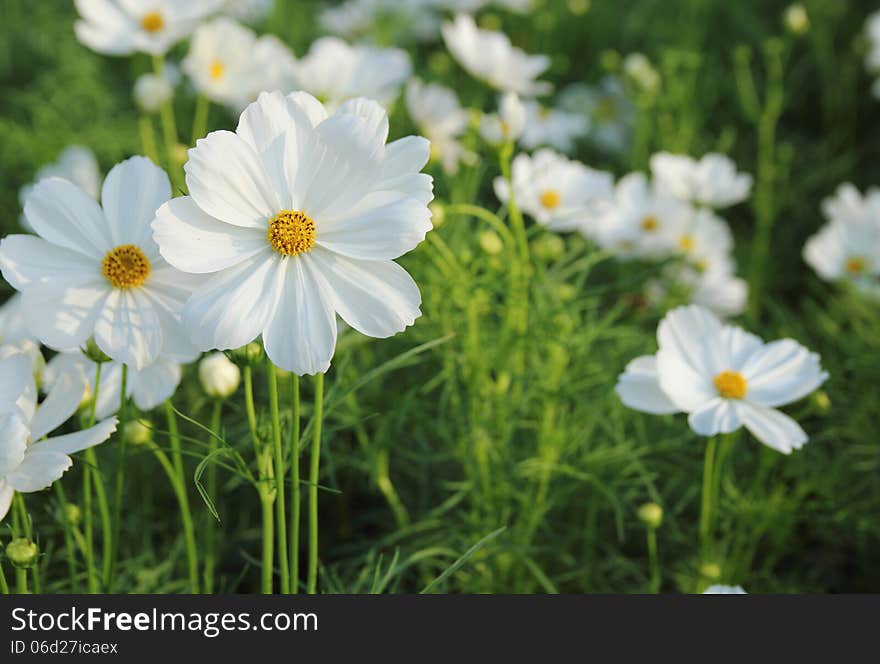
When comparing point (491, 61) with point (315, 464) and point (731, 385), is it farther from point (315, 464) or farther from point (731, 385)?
point (315, 464)

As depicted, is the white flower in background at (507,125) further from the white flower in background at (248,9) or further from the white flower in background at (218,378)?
the white flower in background at (248,9)

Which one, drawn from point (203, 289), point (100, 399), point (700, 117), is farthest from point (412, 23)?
point (203, 289)

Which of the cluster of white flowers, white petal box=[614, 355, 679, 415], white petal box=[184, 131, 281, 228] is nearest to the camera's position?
white petal box=[184, 131, 281, 228]

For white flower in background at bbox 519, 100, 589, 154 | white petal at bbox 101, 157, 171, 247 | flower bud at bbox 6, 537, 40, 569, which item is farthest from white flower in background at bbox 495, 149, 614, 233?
flower bud at bbox 6, 537, 40, 569

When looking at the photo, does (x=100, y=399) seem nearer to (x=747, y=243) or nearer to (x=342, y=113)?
(x=342, y=113)

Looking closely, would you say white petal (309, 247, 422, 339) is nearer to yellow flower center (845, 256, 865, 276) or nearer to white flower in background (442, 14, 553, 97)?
white flower in background (442, 14, 553, 97)

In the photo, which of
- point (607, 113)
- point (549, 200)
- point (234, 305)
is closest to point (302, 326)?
point (234, 305)

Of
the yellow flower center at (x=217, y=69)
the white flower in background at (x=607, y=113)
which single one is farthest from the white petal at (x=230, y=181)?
the white flower in background at (x=607, y=113)
